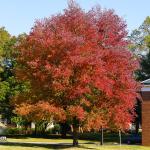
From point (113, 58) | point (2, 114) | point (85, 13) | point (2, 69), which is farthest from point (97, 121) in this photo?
point (2, 114)

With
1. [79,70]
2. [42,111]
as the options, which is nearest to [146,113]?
[79,70]

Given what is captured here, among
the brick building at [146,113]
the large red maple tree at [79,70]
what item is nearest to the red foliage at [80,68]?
the large red maple tree at [79,70]

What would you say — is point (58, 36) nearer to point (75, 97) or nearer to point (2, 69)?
point (75, 97)

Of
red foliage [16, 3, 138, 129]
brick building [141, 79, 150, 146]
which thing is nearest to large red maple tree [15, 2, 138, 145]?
red foliage [16, 3, 138, 129]

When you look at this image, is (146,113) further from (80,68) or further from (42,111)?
(42,111)

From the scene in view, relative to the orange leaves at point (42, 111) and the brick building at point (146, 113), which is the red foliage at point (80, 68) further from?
the brick building at point (146, 113)

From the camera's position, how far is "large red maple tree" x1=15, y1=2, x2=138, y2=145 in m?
35.9

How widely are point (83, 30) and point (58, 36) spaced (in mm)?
2142

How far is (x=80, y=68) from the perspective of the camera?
36.3 m

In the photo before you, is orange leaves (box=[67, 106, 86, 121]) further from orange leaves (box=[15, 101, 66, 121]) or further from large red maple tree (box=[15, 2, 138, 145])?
orange leaves (box=[15, 101, 66, 121])

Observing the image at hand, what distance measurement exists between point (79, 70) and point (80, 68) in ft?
0.60

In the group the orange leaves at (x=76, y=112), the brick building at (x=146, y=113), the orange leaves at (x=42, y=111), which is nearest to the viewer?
the orange leaves at (x=76, y=112)

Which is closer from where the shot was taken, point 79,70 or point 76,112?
point 76,112

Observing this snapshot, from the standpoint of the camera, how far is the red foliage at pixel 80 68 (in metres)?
35.9
